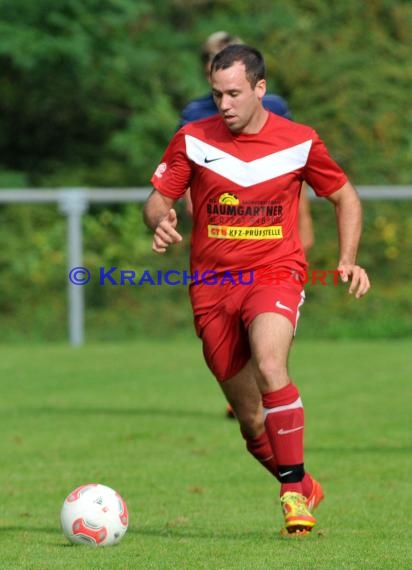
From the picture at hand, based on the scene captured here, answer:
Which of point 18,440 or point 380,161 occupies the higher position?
point 380,161

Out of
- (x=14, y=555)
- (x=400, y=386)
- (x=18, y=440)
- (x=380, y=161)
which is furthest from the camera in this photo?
(x=380, y=161)

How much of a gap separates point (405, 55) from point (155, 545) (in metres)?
Answer: 17.1

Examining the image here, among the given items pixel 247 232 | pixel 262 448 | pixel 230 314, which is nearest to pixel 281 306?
pixel 230 314

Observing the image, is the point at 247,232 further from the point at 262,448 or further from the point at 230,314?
the point at 262,448

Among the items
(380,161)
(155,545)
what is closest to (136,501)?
(155,545)

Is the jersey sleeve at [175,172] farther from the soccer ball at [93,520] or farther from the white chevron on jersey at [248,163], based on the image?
the soccer ball at [93,520]

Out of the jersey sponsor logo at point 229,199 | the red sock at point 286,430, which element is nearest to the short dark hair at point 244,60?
the jersey sponsor logo at point 229,199

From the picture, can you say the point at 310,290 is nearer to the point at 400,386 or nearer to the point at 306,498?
the point at 400,386

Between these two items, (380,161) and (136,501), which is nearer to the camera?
(136,501)

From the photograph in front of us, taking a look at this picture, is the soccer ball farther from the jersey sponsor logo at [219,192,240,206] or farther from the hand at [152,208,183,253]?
the jersey sponsor logo at [219,192,240,206]

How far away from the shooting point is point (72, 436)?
10500mm

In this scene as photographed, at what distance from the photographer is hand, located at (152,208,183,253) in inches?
Result: 254

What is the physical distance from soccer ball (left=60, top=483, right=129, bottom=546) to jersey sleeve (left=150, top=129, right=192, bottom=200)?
5.00ft

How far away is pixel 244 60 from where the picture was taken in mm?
6711
